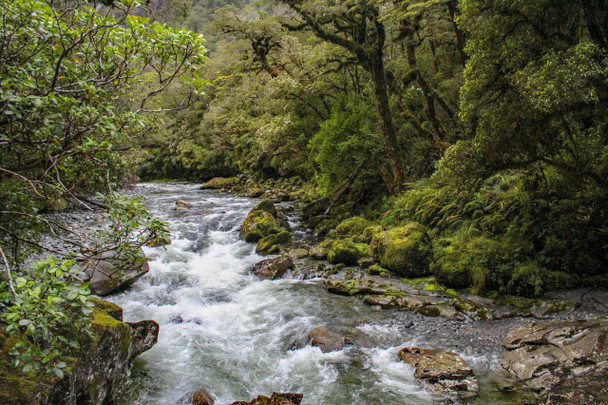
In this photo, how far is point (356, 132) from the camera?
1675 centimetres

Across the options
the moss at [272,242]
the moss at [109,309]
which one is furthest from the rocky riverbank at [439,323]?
the moss at [109,309]

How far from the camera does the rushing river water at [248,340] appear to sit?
22.2ft

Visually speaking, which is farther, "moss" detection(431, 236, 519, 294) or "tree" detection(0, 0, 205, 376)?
"moss" detection(431, 236, 519, 294)

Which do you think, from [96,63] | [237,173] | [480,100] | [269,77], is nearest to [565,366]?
[480,100]

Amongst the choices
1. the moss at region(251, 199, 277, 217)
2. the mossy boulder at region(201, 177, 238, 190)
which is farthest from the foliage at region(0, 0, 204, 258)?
the mossy boulder at region(201, 177, 238, 190)

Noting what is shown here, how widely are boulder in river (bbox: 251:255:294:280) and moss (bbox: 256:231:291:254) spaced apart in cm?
164

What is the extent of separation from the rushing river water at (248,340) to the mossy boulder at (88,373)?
23.3 inches

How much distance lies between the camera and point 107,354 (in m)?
5.91

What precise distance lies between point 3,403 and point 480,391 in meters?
6.70

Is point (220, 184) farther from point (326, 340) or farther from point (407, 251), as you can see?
point (326, 340)

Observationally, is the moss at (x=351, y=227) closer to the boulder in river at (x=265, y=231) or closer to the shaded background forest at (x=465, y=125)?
the shaded background forest at (x=465, y=125)

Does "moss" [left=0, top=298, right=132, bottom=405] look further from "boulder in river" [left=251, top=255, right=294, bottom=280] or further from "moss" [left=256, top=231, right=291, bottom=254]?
"moss" [left=256, top=231, right=291, bottom=254]

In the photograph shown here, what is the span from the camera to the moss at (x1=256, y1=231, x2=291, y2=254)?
15.3 m

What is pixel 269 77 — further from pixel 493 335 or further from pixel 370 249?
pixel 493 335
